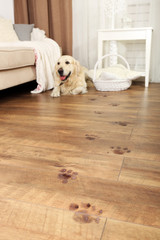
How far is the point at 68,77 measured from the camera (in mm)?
2129

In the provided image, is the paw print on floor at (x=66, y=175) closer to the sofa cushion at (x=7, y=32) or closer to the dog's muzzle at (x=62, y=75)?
the dog's muzzle at (x=62, y=75)

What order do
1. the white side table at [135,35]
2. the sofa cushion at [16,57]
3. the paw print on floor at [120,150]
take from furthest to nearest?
the white side table at [135,35], the sofa cushion at [16,57], the paw print on floor at [120,150]

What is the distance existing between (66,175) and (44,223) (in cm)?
23

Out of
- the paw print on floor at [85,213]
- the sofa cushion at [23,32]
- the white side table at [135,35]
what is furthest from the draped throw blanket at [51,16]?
the paw print on floor at [85,213]

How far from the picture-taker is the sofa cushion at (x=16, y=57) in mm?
1772

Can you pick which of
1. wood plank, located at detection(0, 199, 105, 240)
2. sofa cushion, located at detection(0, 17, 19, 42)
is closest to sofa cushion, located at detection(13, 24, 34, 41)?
sofa cushion, located at detection(0, 17, 19, 42)

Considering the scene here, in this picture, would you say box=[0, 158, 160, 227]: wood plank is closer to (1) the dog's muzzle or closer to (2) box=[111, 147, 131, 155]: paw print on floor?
(2) box=[111, 147, 131, 155]: paw print on floor

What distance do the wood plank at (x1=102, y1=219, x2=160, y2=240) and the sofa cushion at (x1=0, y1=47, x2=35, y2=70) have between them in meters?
1.54

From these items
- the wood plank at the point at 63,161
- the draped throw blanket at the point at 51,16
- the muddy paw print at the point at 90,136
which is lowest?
the muddy paw print at the point at 90,136

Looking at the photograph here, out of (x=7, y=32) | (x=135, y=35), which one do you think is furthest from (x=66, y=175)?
(x=7, y=32)

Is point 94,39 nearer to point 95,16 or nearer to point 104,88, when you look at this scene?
point 95,16

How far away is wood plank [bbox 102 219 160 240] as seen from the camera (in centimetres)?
51

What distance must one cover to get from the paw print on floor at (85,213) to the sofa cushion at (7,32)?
240cm

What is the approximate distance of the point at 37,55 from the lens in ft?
7.34
